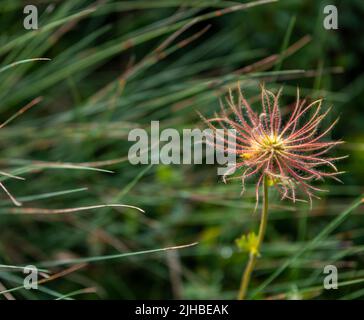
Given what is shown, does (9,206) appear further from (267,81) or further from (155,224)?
(267,81)

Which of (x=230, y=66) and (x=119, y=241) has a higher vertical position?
(x=230, y=66)

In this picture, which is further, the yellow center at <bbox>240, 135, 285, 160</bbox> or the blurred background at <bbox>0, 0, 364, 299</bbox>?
the blurred background at <bbox>0, 0, 364, 299</bbox>

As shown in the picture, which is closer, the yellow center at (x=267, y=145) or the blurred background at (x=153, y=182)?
the yellow center at (x=267, y=145)

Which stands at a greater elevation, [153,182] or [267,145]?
[153,182]

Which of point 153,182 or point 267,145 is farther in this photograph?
point 153,182

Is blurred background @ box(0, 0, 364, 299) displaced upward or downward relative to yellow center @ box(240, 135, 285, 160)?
upward

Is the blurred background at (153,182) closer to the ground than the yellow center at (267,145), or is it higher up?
higher up
